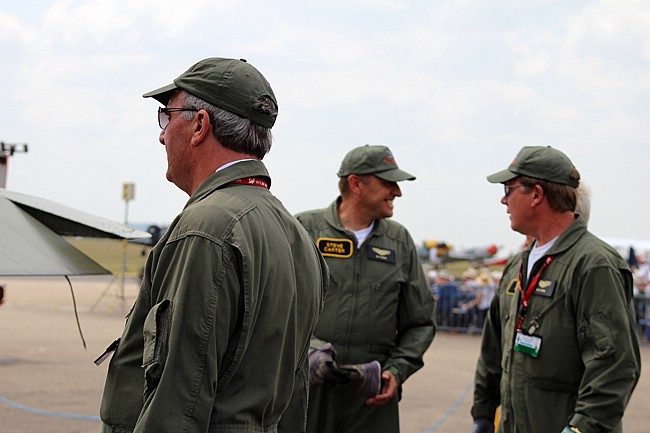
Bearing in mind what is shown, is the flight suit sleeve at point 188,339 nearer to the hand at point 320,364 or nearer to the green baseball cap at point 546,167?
the hand at point 320,364

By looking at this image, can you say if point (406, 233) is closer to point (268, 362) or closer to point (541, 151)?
point (541, 151)

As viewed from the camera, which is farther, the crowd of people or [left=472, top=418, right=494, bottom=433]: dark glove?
the crowd of people

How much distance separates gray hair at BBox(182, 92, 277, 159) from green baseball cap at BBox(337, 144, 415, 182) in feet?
8.75

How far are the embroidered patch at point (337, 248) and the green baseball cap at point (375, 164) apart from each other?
0.47 meters

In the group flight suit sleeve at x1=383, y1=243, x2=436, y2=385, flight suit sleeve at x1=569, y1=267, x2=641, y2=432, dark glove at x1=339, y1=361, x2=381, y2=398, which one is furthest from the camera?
flight suit sleeve at x1=383, y1=243, x2=436, y2=385

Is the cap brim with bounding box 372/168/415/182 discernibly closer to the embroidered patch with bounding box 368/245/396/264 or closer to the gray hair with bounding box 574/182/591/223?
the embroidered patch with bounding box 368/245/396/264

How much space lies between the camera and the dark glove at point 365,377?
4.77 m

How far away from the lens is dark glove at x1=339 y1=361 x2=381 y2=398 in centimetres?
477

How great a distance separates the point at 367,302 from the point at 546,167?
1.32 metres

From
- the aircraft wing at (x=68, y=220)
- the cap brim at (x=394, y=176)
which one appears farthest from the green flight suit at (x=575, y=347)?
the aircraft wing at (x=68, y=220)

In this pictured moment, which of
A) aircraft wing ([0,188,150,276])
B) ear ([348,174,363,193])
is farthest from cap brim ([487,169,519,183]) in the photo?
aircraft wing ([0,188,150,276])

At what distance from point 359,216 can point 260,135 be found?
2680mm

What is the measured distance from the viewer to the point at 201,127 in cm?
261

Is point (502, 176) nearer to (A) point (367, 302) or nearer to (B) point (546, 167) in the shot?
(B) point (546, 167)
